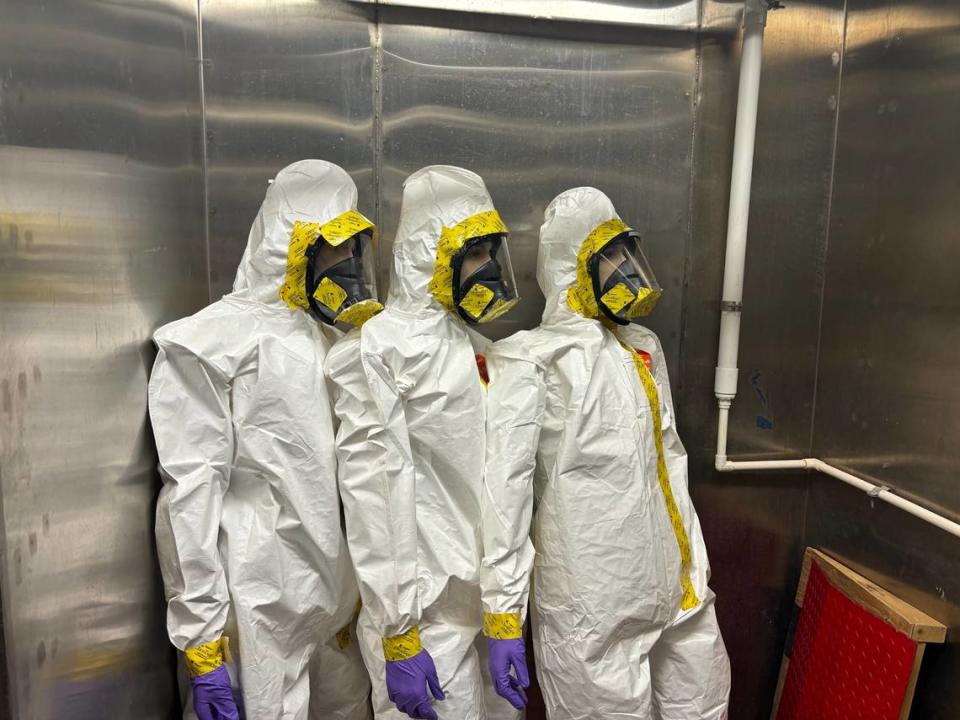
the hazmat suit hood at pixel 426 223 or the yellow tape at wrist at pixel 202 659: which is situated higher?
the hazmat suit hood at pixel 426 223

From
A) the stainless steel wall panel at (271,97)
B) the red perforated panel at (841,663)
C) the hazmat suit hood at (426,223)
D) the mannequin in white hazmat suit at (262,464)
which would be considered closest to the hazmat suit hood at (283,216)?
the mannequin in white hazmat suit at (262,464)

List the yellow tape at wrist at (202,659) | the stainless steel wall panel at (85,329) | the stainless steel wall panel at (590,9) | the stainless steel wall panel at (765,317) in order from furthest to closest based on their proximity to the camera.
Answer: the stainless steel wall panel at (765,317), the stainless steel wall panel at (590,9), the yellow tape at wrist at (202,659), the stainless steel wall panel at (85,329)

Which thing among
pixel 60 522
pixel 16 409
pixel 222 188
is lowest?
pixel 60 522

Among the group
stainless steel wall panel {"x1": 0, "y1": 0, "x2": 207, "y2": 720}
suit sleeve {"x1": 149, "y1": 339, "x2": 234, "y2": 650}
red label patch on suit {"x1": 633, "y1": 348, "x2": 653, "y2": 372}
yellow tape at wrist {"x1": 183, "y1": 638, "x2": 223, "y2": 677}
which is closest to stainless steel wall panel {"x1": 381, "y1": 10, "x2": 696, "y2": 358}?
red label patch on suit {"x1": 633, "y1": 348, "x2": 653, "y2": 372}

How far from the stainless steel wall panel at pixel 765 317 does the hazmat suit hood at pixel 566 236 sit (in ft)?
1.52

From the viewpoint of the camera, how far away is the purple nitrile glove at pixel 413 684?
133 centimetres

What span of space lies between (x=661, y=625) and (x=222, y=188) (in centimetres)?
145

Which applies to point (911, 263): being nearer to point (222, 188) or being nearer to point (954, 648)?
point (954, 648)

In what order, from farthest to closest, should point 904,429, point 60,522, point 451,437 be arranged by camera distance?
point 904,429 < point 451,437 < point 60,522

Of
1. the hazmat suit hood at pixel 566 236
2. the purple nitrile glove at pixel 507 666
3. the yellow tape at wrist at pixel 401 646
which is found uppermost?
the hazmat suit hood at pixel 566 236

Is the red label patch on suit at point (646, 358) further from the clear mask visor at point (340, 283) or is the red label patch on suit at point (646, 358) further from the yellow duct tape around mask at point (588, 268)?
the clear mask visor at point (340, 283)

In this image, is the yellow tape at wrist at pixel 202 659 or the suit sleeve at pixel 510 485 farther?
the suit sleeve at pixel 510 485

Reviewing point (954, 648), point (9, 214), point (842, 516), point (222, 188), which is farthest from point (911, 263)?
point (9, 214)

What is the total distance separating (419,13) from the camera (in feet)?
5.71
